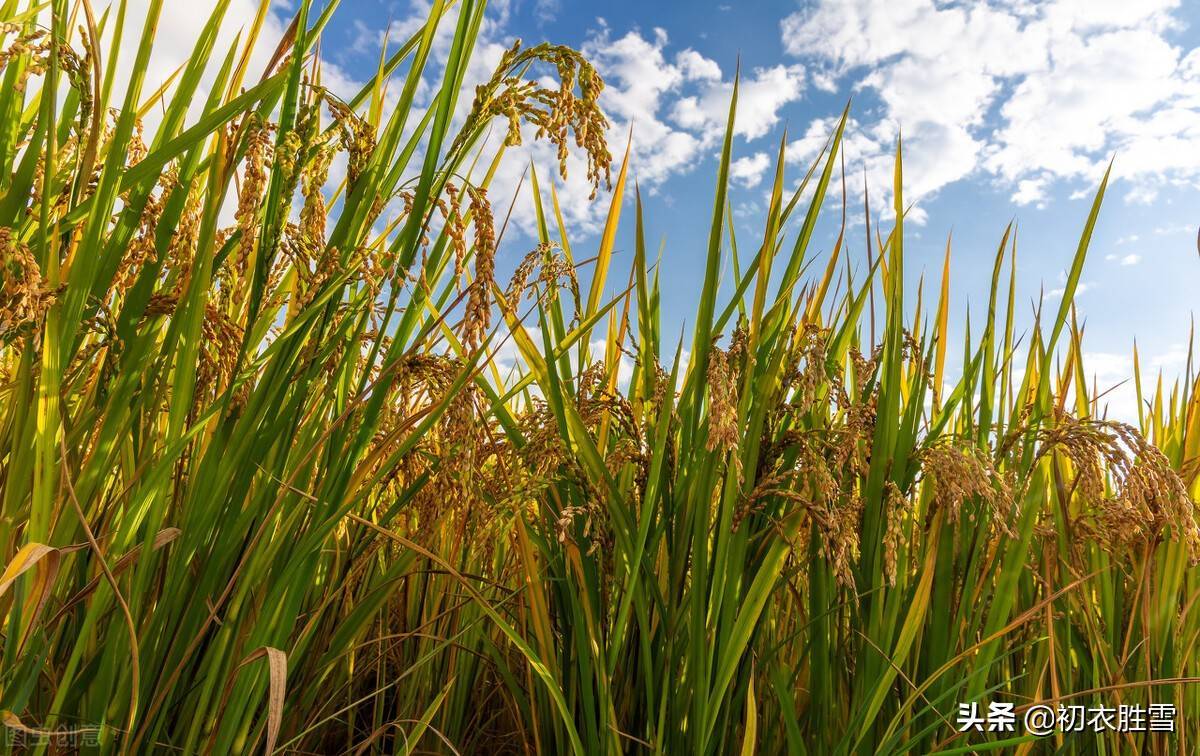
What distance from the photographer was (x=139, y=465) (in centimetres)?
113

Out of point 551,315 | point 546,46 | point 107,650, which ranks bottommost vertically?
point 107,650

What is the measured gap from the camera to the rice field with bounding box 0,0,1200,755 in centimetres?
99

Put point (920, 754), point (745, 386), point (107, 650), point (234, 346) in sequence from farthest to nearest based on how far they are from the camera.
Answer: point (920, 754) → point (745, 386) → point (234, 346) → point (107, 650)

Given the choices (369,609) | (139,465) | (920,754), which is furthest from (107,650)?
(920,754)

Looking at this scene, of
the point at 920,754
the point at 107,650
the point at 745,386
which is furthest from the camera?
the point at 920,754

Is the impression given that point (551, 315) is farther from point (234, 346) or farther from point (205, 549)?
point (205, 549)

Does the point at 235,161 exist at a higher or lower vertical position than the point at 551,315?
higher

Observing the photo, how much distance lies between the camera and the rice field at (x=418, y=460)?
99 cm

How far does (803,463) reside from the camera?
1.25 meters

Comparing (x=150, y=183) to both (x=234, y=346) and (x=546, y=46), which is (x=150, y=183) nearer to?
(x=234, y=346)

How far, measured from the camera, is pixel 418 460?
142 centimetres

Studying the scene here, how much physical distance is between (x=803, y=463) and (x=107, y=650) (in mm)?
1047

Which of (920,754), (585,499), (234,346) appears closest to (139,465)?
(234,346)

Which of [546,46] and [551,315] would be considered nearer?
[546,46]
